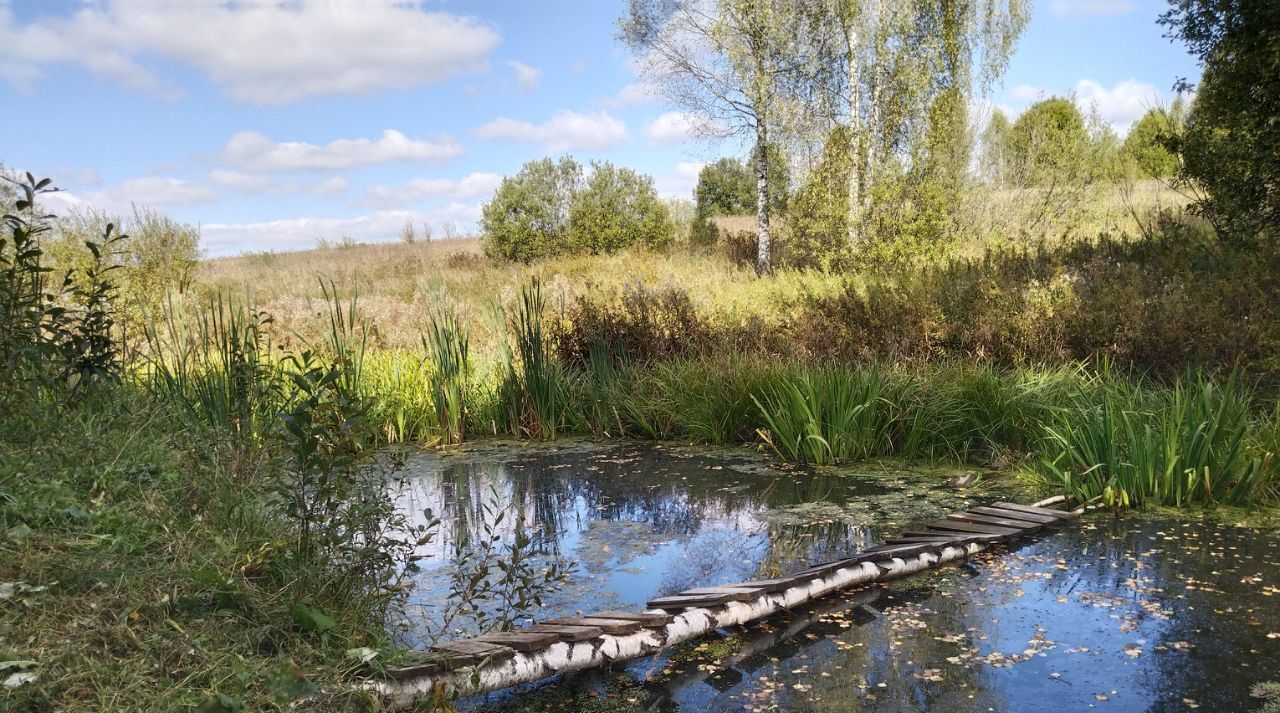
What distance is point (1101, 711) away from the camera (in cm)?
236

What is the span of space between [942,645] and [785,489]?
2293mm

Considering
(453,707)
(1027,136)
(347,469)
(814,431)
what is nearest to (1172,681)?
(453,707)

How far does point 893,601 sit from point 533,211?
17824mm

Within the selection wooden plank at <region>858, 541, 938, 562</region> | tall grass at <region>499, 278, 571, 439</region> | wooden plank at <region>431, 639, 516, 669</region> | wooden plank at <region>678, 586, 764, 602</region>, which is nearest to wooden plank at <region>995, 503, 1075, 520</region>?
wooden plank at <region>858, 541, 938, 562</region>

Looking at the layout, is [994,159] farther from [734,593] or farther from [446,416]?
[734,593]

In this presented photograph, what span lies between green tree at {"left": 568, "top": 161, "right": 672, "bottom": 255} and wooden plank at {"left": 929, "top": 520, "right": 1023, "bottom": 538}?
1614 cm

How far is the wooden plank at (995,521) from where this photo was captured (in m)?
4.05

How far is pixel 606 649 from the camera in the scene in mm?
2699

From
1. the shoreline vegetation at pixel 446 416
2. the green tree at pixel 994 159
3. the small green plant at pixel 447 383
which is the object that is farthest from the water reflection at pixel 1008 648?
the green tree at pixel 994 159

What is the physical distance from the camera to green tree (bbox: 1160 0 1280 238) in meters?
6.77

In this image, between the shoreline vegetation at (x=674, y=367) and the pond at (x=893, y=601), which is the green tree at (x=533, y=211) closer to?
the shoreline vegetation at (x=674, y=367)

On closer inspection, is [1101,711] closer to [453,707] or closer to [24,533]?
[453,707]

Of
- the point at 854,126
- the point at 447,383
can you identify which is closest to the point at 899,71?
the point at 854,126

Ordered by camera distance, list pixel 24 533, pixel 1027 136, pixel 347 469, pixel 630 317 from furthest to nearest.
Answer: pixel 1027 136 → pixel 630 317 → pixel 347 469 → pixel 24 533
